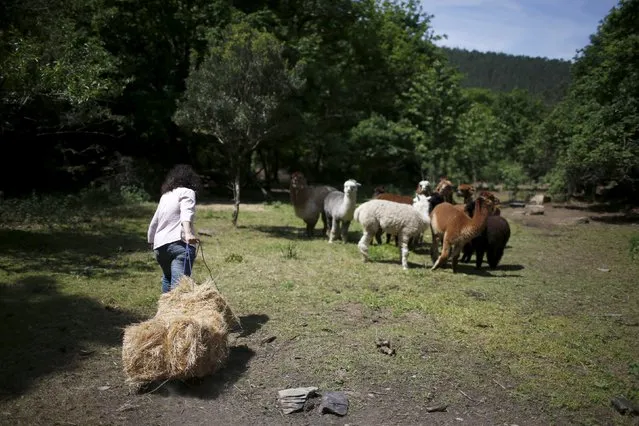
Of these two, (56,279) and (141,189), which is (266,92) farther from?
(141,189)

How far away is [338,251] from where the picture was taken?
11.0m

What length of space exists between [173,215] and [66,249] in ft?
19.4

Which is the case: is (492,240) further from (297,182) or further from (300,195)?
(297,182)

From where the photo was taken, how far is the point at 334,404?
4340 mm

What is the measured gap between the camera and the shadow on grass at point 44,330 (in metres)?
4.83

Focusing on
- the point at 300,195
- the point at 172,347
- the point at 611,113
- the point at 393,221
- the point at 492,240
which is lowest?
the point at 172,347

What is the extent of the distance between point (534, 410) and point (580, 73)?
73.0ft

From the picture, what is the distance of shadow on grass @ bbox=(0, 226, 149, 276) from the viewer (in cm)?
859

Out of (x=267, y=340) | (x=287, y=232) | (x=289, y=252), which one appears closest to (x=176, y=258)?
(x=267, y=340)

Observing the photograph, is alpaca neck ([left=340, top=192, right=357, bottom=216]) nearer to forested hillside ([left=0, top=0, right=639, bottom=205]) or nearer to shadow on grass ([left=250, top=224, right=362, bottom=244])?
shadow on grass ([left=250, top=224, right=362, bottom=244])

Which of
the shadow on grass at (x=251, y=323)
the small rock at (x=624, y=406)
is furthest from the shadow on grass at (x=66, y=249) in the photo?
the small rock at (x=624, y=406)

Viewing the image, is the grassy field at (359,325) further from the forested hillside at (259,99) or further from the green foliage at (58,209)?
the forested hillside at (259,99)

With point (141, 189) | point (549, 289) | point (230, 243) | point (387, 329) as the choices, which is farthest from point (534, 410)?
point (141, 189)

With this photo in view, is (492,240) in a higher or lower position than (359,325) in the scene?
higher
